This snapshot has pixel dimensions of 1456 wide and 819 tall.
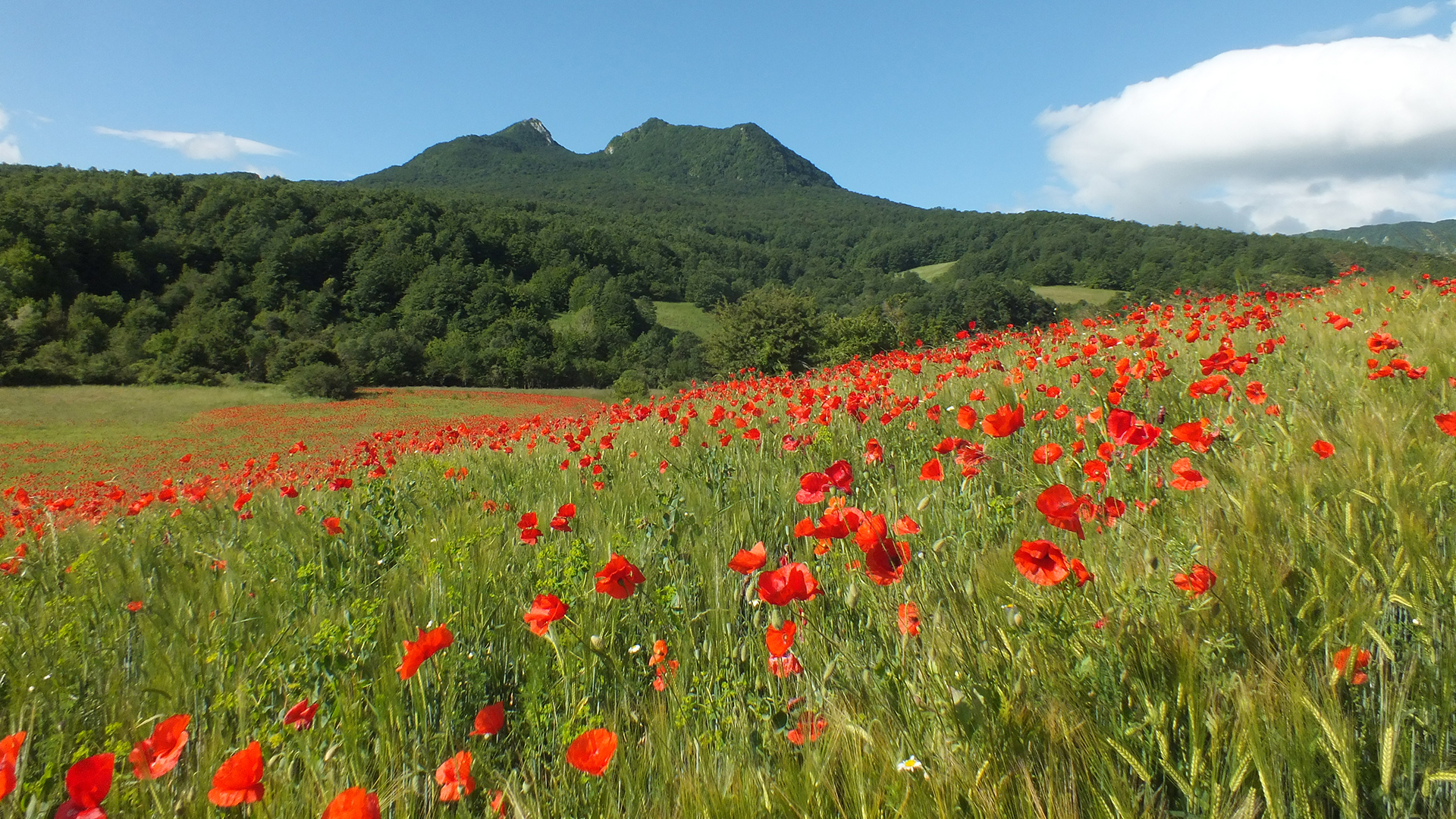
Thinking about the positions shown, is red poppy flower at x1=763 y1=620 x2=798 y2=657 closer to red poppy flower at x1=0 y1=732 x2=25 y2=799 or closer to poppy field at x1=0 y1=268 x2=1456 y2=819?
poppy field at x1=0 y1=268 x2=1456 y2=819

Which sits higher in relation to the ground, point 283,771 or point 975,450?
point 975,450

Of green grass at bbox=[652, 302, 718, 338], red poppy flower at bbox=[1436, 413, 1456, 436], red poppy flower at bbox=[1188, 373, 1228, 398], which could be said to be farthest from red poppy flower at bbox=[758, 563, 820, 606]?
green grass at bbox=[652, 302, 718, 338]

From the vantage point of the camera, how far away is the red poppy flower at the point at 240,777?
39.5 inches

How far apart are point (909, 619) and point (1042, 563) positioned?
0.86 ft

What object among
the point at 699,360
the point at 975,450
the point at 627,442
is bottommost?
the point at 699,360

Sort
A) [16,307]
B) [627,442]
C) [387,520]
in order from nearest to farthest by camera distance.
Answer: [387,520], [627,442], [16,307]

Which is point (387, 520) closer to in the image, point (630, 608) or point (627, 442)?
point (630, 608)

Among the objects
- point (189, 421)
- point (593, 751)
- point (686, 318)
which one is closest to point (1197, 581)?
point (593, 751)

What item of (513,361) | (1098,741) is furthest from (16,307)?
(1098,741)

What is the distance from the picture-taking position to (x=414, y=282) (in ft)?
269

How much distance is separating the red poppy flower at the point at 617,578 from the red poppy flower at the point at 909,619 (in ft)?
1.75

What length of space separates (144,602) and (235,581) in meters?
0.23

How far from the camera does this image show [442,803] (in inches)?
47.3

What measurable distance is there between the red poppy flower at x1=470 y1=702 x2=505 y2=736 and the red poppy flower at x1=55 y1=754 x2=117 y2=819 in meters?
0.51
